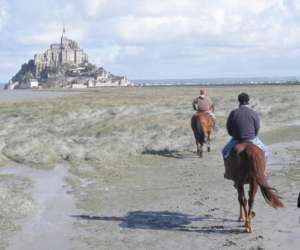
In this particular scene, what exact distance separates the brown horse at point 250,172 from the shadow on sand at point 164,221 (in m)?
0.53

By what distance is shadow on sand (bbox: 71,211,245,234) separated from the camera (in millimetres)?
10695

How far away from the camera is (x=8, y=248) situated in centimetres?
980

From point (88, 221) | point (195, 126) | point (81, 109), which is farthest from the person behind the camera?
point (81, 109)

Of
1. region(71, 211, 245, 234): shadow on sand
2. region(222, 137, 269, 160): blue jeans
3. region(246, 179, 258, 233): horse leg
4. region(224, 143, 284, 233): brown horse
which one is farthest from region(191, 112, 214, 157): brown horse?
region(246, 179, 258, 233): horse leg

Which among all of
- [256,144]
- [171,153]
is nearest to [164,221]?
[256,144]

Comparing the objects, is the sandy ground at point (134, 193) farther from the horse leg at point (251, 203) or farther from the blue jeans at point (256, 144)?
the blue jeans at point (256, 144)

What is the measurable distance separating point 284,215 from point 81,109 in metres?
31.8

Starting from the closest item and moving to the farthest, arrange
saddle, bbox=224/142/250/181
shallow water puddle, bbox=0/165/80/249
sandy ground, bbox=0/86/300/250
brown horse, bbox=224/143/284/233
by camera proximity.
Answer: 1. shallow water puddle, bbox=0/165/80/249
2. sandy ground, bbox=0/86/300/250
3. brown horse, bbox=224/143/284/233
4. saddle, bbox=224/142/250/181

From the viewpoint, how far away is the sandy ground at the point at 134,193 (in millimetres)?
10250

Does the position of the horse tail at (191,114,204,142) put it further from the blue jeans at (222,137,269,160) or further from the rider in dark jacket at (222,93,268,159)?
the rider in dark jacket at (222,93,268,159)

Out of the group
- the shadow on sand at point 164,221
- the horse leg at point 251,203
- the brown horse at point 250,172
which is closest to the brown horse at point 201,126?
the shadow on sand at point 164,221

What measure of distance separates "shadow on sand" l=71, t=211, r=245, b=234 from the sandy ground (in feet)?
0.06

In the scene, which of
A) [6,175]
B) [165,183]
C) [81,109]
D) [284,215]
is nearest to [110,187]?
[165,183]

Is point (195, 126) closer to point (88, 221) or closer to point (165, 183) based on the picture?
point (165, 183)
